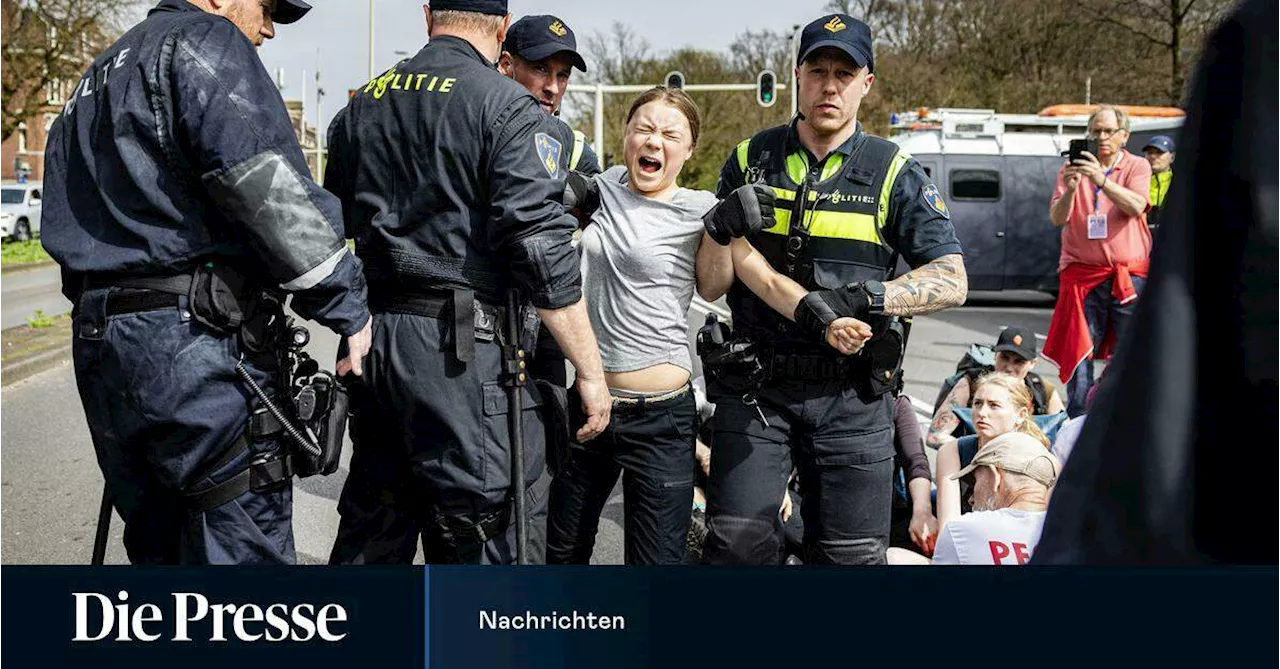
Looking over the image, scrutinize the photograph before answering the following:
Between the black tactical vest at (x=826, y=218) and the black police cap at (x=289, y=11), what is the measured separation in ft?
4.48

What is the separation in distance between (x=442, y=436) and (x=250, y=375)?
516 millimetres

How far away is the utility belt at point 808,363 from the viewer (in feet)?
11.8

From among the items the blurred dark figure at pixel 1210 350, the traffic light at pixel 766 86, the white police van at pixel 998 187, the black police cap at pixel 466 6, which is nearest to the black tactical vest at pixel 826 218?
the black police cap at pixel 466 6

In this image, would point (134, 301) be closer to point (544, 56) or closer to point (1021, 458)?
point (544, 56)

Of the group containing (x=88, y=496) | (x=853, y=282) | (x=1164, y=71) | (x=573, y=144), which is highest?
(x=1164, y=71)

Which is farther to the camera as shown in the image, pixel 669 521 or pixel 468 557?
pixel 669 521

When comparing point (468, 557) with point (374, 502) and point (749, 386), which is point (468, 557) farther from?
point (749, 386)

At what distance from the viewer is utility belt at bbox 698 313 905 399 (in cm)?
361

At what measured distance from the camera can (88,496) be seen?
6.09m

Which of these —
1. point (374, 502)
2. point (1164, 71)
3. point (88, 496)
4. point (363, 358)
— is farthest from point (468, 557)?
point (1164, 71)

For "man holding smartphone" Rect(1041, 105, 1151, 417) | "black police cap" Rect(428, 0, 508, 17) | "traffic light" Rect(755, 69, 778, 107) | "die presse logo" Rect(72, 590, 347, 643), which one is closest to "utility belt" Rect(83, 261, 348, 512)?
"black police cap" Rect(428, 0, 508, 17)

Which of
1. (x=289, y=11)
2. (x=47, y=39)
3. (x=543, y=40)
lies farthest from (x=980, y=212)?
(x=47, y=39)

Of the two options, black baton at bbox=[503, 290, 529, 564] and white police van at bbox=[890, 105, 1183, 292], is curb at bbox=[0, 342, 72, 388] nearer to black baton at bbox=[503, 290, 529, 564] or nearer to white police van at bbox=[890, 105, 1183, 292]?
black baton at bbox=[503, 290, 529, 564]

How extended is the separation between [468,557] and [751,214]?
121 cm
